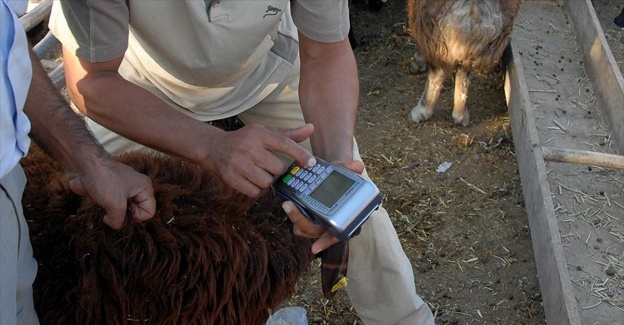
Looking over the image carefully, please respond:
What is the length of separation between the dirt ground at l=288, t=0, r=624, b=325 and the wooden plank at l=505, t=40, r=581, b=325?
0.64 feet

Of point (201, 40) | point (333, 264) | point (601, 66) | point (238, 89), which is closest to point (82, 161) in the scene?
point (201, 40)

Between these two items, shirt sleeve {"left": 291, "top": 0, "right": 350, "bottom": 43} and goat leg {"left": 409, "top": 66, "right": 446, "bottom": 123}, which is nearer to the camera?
shirt sleeve {"left": 291, "top": 0, "right": 350, "bottom": 43}

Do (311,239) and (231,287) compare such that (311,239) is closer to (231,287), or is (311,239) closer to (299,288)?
(231,287)

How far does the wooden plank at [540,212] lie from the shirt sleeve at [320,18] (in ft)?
5.25

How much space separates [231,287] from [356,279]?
99cm

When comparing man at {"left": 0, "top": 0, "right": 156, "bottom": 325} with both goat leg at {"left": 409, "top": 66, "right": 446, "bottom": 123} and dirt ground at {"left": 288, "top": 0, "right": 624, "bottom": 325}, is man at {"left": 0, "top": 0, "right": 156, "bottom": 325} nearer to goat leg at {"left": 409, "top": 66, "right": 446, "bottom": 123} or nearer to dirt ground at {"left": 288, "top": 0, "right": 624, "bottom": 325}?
dirt ground at {"left": 288, "top": 0, "right": 624, "bottom": 325}

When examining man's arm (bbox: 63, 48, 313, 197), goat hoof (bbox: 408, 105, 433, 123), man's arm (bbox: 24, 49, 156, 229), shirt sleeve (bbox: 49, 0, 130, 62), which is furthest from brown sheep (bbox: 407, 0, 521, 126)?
man's arm (bbox: 24, 49, 156, 229)

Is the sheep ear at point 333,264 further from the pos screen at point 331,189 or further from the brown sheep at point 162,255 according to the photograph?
the pos screen at point 331,189

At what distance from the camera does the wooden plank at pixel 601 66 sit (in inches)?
190

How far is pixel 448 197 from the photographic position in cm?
451

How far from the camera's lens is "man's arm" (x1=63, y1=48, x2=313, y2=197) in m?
2.06

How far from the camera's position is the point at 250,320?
219cm

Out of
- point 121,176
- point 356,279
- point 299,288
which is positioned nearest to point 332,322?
point 299,288

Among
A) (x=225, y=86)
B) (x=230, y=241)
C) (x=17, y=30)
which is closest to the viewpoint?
(x=17, y=30)
